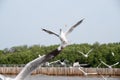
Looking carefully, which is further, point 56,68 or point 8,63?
point 8,63

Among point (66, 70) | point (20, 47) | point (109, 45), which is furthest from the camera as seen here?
point (20, 47)

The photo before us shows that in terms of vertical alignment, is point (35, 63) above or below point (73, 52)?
below

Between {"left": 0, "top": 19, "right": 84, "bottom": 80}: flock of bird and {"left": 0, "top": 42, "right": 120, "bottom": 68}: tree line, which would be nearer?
{"left": 0, "top": 19, "right": 84, "bottom": 80}: flock of bird

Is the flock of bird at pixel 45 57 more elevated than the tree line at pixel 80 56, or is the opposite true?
the tree line at pixel 80 56

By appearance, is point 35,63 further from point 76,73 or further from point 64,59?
point 64,59

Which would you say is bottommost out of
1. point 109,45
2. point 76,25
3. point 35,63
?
point 35,63

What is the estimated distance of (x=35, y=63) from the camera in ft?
23.5

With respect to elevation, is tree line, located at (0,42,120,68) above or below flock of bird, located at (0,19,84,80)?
above

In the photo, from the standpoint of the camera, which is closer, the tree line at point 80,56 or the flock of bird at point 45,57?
the flock of bird at point 45,57

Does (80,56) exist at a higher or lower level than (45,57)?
higher

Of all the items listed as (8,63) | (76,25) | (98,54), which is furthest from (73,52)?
(76,25)

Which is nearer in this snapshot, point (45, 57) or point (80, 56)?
point (45, 57)

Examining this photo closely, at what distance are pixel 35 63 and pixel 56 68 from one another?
53.8 metres

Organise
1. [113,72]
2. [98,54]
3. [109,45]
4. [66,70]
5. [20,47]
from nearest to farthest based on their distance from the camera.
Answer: [113,72], [66,70], [98,54], [109,45], [20,47]
